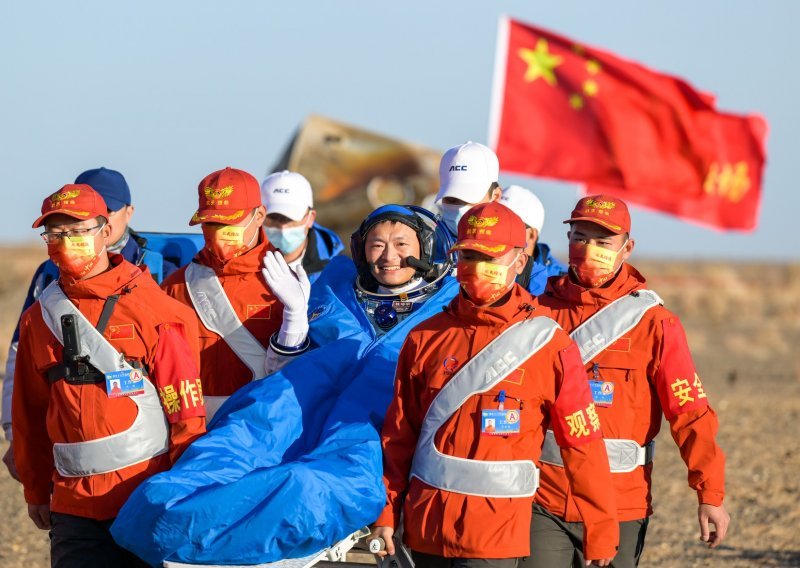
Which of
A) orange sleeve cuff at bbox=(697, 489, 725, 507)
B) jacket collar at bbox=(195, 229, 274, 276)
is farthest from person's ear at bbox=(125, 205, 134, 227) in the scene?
orange sleeve cuff at bbox=(697, 489, 725, 507)

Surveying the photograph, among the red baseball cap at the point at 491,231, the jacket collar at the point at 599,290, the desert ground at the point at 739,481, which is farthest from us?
the desert ground at the point at 739,481

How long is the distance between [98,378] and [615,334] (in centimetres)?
229

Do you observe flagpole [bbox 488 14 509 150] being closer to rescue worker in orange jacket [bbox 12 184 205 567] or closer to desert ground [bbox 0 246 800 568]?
desert ground [bbox 0 246 800 568]

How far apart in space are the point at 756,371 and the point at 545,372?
19.1 metres

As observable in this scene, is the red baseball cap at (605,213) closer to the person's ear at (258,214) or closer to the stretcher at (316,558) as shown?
the person's ear at (258,214)

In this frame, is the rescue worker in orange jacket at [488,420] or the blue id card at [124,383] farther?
the blue id card at [124,383]

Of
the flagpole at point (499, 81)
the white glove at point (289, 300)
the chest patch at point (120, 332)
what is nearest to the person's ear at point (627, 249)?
the white glove at point (289, 300)

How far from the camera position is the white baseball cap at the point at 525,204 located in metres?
8.36

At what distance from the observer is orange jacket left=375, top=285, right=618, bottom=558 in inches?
219

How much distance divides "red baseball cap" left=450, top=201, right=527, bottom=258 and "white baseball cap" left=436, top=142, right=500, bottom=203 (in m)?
2.08

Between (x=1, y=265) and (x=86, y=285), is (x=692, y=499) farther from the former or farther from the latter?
(x=1, y=265)

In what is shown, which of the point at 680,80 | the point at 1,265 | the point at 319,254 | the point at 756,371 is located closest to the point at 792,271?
the point at 1,265

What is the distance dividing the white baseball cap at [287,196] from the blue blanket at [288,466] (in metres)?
2.29

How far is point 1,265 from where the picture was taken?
50250 mm
